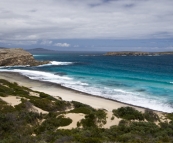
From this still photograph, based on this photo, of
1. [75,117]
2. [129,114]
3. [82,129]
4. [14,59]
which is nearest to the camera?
[82,129]

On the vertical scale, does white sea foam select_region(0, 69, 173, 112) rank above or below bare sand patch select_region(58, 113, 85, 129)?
below

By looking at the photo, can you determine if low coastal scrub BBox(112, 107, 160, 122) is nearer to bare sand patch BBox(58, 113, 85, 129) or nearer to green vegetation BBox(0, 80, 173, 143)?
green vegetation BBox(0, 80, 173, 143)

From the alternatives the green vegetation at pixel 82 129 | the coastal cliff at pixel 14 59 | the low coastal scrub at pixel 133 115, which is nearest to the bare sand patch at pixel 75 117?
the green vegetation at pixel 82 129

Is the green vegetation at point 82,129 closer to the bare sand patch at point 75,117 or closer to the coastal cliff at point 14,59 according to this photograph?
the bare sand patch at point 75,117

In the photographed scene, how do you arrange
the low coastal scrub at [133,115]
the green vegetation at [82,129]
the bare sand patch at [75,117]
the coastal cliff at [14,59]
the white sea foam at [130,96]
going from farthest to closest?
the coastal cliff at [14,59], the white sea foam at [130,96], the low coastal scrub at [133,115], the bare sand patch at [75,117], the green vegetation at [82,129]

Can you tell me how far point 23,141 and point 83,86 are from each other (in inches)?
1141

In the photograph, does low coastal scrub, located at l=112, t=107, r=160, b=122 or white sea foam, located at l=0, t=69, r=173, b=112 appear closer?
low coastal scrub, located at l=112, t=107, r=160, b=122

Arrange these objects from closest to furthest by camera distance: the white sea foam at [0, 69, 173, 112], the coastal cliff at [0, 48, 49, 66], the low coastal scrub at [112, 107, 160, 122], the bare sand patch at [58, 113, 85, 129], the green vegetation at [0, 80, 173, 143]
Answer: the green vegetation at [0, 80, 173, 143], the bare sand patch at [58, 113, 85, 129], the low coastal scrub at [112, 107, 160, 122], the white sea foam at [0, 69, 173, 112], the coastal cliff at [0, 48, 49, 66]

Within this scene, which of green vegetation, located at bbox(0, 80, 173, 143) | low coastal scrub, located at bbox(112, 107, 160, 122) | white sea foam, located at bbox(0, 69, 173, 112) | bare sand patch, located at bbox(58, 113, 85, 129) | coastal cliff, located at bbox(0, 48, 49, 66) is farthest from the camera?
coastal cliff, located at bbox(0, 48, 49, 66)

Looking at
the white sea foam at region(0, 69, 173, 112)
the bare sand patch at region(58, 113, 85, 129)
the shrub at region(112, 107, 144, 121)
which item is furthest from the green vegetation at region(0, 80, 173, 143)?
the white sea foam at region(0, 69, 173, 112)

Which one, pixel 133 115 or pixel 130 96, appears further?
pixel 130 96

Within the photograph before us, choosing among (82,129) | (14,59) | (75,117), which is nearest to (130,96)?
(75,117)

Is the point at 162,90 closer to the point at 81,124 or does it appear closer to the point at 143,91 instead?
the point at 143,91

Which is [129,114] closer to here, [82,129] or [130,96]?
[82,129]
